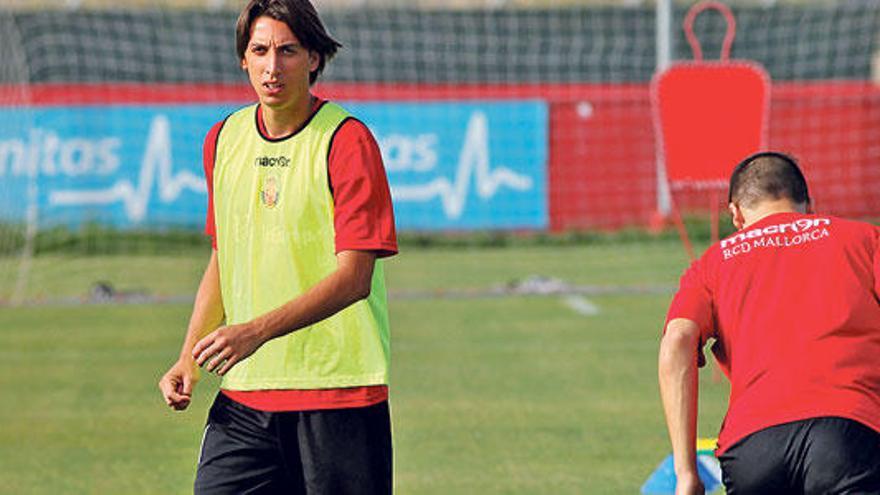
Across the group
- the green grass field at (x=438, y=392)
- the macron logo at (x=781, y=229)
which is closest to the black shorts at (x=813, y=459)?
the macron logo at (x=781, y=229)

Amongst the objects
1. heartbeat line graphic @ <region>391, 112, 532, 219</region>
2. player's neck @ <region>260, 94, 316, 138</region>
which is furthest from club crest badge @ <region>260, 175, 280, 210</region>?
heartbeat line graphic @ <region>391, 112, 532, 219</region>

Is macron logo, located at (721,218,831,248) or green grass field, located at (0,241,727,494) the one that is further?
green grass field, located at (0,241,727,494)

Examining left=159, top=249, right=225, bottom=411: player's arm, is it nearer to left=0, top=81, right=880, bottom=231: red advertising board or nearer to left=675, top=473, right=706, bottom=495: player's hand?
left=675, top=473, right=706, bottom=495: player's hand

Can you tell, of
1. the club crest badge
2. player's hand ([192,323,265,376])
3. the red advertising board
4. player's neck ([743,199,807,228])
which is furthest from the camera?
the red advertising board

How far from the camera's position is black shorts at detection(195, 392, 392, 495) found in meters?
5.06

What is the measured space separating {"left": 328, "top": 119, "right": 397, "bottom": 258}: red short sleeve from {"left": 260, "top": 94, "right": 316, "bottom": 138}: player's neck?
0.14m

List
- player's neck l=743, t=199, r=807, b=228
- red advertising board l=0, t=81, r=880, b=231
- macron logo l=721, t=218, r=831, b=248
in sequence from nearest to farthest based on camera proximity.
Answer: macron logo l=721, t=218, r=831, b=248 → player's neck l=743, t=199, r=807, b=228 → red advertising board l=0, t=81, r=880, b=231

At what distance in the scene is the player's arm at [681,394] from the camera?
497 cm

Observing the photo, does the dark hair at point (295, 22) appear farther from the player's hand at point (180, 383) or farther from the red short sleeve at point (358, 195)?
the player's hand at point (180, 383)

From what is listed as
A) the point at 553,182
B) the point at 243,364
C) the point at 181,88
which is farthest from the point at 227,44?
the point at 243,364

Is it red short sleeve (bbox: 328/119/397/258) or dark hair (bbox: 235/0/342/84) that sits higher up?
dark hair (bbox: 235/0/342/84)

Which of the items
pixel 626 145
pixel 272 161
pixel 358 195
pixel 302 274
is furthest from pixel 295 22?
pixel 626 145

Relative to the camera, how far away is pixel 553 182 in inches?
858

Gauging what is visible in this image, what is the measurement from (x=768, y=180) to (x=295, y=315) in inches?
58.9
